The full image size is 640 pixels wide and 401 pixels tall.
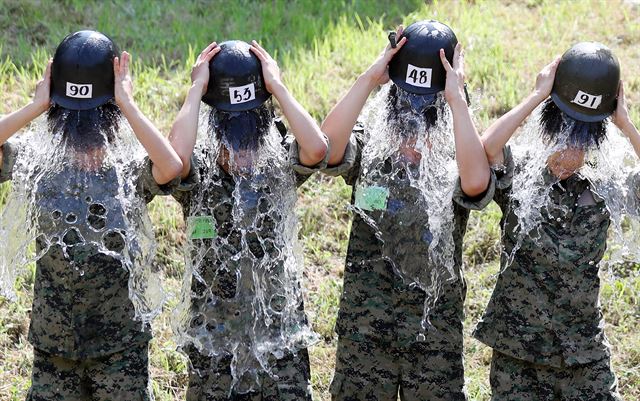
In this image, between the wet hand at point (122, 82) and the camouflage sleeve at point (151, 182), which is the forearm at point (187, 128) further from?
the wet hand at point (122, 82)

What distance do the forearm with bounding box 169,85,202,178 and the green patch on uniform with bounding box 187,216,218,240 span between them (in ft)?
0.69

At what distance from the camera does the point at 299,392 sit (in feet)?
17.1

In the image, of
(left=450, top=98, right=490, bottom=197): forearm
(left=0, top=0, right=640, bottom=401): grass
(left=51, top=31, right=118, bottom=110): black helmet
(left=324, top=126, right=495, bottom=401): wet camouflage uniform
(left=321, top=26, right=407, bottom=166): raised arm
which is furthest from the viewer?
(left=0, top=0, right=640, bottom=401): grass

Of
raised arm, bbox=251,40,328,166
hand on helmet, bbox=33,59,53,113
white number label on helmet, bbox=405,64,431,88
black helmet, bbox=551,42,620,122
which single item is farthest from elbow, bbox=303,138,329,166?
hand on helmet, bbox=33,59,53,113

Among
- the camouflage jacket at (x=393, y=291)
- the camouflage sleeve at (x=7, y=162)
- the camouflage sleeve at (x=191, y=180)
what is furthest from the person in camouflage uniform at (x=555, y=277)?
the camouflage sleeve at (x=7, y=162)

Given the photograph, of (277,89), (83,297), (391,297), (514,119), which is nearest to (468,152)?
(514,119)

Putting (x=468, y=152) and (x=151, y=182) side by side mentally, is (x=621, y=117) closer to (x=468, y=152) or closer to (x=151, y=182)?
(x=468, y=152)

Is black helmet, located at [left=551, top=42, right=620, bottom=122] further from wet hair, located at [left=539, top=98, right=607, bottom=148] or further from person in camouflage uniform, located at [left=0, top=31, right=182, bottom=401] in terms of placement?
person in camouflage uniform, located at [left=0, top=31, right=182, bottom=401]

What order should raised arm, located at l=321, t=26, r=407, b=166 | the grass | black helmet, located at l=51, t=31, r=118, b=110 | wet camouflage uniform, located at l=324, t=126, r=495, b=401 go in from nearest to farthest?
black helmet, located at l=51, t=31, r=118, b=110 → raised arm, located at l=321, t=26, r=407, b=166 → wet camouflage uniform, located at l=324, t=126, r=495, b=401 → the grass

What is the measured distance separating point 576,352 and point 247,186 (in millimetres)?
1637

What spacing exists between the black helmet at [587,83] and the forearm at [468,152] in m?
0.40

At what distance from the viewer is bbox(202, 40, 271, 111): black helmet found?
16.9 feet

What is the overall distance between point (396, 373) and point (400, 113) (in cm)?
120

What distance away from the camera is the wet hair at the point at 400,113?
526cm
